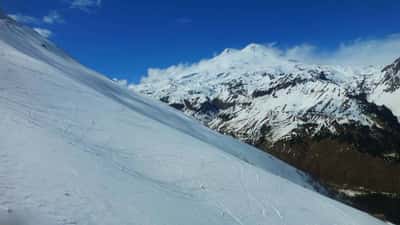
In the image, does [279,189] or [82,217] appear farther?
[279,189]

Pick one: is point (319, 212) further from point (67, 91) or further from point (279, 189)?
point (67, 91)

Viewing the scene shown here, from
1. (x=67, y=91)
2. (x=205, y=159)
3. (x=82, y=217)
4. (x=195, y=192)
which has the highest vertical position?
(x=67, y=91)

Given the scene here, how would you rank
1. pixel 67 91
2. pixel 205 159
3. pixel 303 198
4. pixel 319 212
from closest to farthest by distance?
pixel 319 212
pixel 303 198
pixel 205 159
pixel 67 91

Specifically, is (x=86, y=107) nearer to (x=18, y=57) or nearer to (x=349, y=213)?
(x=18, y=57)

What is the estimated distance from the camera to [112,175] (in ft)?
60.1

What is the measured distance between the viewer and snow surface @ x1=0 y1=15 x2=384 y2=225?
1422cm

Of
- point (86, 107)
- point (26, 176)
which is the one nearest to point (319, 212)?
point (26, 176)

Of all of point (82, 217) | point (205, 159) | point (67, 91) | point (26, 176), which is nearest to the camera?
point (82, 217)

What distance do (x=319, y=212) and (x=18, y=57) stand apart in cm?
3105

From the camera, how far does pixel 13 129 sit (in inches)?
744

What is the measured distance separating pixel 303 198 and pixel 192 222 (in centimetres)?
1018

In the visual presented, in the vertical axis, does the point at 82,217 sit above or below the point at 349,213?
below

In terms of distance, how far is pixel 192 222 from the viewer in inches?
650

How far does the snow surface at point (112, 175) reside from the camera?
560 inches
